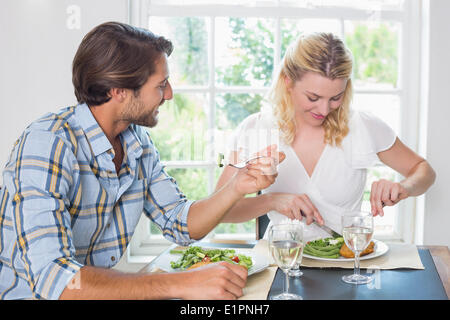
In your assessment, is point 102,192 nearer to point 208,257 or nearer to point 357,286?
point 208,257

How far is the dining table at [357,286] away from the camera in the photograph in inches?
47.9

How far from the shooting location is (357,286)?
128 cm

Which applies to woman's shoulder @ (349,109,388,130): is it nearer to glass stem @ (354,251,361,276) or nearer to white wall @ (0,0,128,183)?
glass stem @ (354,251,361,276)

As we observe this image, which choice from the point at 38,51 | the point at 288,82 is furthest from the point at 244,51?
the point at 38,51

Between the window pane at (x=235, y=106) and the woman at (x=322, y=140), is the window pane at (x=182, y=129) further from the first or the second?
the woman at (x=322, y=140)

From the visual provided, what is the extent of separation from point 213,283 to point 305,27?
181 cm

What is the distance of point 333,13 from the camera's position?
2576 mm

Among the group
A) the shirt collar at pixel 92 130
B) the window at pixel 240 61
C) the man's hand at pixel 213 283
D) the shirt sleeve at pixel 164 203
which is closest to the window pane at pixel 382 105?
the window at pixel 240 61

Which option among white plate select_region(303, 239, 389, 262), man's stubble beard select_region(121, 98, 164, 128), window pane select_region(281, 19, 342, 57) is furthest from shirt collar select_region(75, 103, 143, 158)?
window pane select_region(281, 19, 342, 57)

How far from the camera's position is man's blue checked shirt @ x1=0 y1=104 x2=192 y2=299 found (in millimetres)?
1141

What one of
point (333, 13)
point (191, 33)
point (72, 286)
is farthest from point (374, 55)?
point (72, 286)

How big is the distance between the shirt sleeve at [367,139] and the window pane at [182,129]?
0.83 metres

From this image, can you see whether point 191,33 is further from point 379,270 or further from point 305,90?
point 379,270
